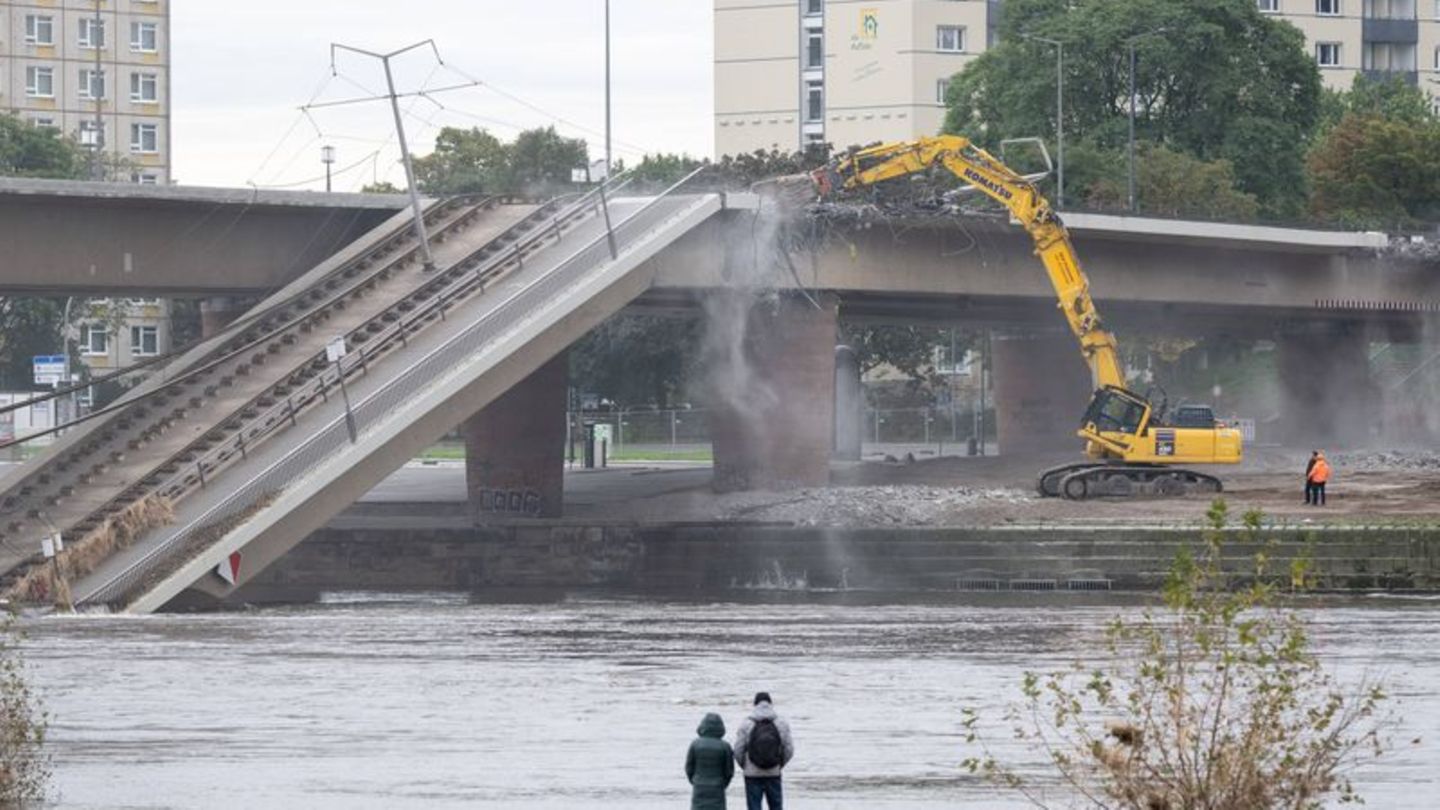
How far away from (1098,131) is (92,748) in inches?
3782

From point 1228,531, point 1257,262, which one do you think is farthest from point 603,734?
point 1257,262

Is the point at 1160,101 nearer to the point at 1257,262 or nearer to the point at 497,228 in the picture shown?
the point at 1257,262

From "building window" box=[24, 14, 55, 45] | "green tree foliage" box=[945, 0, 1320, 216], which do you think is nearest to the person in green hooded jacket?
"green tree foliage" box=[945, 0, 1320, 216]

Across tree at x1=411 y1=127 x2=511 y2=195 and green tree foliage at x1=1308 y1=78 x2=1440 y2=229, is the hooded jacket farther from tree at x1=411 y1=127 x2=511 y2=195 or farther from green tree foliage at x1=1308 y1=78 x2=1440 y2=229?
tree at x1=411 y1=127 x2=511 y2=195

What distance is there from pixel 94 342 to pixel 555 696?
12422cm

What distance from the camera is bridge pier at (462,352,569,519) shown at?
7400 cm

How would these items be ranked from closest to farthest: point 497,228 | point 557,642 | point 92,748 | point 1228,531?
point 92,748 → point 557,642 → point 1228,531 → point 497,228

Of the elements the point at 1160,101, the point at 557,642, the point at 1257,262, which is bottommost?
the point at 557,642

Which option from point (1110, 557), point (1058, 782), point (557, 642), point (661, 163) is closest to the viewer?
point (1058, 782)

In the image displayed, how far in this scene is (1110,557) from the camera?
60.9 m

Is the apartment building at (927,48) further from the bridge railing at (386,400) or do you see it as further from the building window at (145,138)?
the bridge railing at (386,400)

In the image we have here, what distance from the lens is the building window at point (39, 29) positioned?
166 metres

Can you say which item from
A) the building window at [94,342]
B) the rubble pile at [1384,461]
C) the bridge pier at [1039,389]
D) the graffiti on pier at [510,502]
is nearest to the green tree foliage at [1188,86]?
the bridge pier at [1039,389]

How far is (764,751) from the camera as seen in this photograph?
81.1 ft
